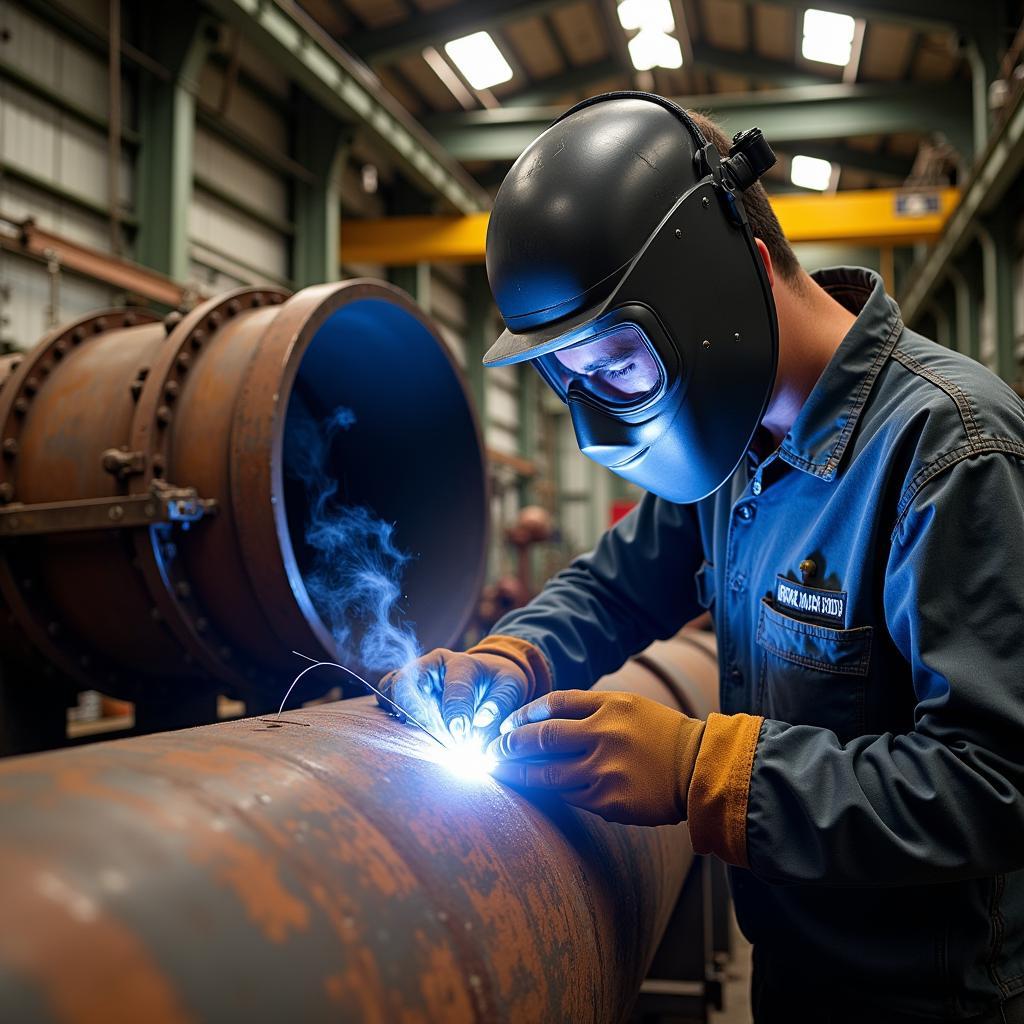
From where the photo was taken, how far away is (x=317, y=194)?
7.84 m

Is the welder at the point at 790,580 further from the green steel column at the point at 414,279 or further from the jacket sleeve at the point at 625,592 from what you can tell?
the green steel column at the point at 414,279

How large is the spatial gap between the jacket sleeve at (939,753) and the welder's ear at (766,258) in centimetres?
36

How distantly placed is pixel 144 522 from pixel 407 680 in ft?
2.35

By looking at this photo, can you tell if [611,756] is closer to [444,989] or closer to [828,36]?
[444,989]

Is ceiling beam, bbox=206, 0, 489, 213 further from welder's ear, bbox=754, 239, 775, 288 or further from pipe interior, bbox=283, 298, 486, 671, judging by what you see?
welder's ear, bbox=754, 239, 775, 288

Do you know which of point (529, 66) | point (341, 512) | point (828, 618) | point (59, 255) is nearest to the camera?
point (828, 618)

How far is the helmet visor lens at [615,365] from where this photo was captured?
3.75 feet

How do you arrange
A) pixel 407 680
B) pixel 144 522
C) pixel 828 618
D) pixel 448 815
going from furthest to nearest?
pixel 144 522
pixel 407 680
pixel 828 618
pixel 448 815

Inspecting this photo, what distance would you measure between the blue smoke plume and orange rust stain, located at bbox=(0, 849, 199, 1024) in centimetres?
133

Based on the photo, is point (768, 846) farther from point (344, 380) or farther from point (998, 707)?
point (344, 380)

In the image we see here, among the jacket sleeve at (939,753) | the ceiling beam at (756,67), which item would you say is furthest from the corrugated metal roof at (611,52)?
the jacket sleeve at (939,753)

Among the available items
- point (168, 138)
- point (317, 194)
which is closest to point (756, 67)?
point (317, 194)

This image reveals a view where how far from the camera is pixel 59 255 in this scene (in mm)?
4324

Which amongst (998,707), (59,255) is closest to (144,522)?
(998,707)
